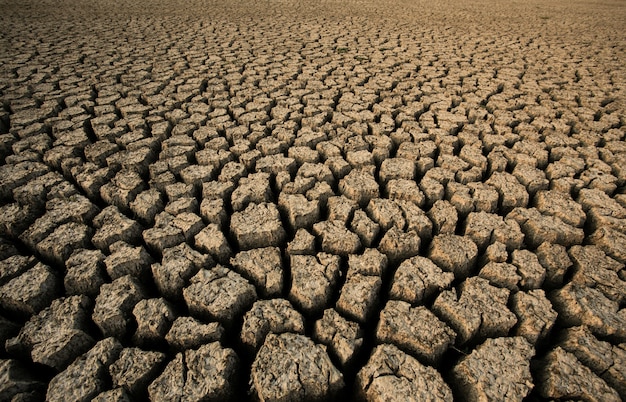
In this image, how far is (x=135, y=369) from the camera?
3.28 ft

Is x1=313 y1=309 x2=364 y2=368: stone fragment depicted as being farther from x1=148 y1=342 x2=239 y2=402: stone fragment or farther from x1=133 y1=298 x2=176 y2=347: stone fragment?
x1=133 y1=298 x2=176 y2=347: stone fragment

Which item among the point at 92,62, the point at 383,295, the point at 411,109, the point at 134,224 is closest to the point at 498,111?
the point at 411,109

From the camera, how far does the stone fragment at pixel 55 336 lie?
1044mm

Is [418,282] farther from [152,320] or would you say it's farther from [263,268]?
[152,320]

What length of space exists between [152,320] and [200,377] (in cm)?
28

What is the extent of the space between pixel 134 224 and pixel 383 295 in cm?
113

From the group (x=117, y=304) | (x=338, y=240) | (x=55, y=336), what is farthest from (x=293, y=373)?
(x=55, y=336)

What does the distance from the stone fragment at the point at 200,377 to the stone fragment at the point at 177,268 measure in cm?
30

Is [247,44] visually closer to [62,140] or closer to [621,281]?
[62,140]

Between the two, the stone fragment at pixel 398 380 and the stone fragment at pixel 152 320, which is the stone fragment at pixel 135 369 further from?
the stone fragment at pixel 398 380

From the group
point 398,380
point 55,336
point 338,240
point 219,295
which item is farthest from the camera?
point 338,240

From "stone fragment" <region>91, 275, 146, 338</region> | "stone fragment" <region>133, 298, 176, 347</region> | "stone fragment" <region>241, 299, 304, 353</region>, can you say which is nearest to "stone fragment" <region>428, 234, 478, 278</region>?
"stone fragment" <region>241, 299, 304, 353</region>

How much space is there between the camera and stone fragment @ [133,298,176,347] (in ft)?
3.62

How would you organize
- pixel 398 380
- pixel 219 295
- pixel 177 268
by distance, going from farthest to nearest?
1. pixel 177 268
2. pixel 219 295
3. pixel 398 380
